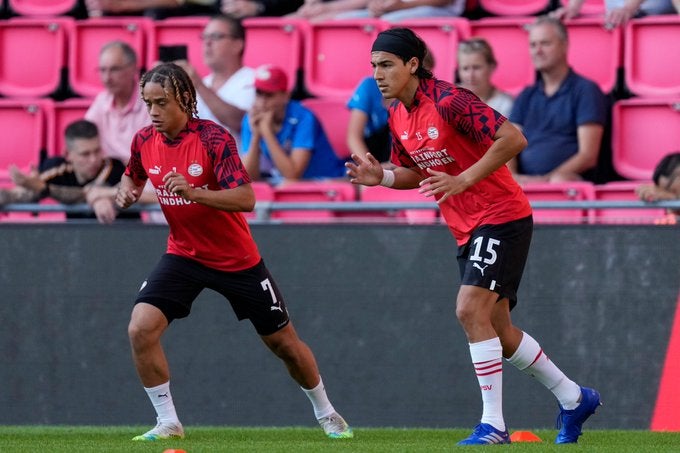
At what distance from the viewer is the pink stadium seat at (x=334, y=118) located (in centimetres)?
1113

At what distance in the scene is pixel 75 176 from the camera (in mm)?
10102

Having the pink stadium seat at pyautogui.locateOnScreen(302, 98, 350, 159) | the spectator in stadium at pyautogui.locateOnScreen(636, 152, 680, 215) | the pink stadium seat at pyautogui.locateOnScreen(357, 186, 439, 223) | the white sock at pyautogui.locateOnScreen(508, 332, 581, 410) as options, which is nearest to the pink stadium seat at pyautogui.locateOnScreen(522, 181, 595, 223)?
the spectator in stadium at pyautogui.locateOnScreen(636, 152, 680, 215)

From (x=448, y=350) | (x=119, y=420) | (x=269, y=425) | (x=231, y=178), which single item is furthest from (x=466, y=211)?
(x=119, y=420)

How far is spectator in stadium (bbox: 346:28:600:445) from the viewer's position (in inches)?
267

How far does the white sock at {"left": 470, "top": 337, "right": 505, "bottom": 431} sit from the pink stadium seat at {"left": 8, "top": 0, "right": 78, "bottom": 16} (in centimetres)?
701

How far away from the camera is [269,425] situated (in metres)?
9.41

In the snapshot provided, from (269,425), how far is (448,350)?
1.35m

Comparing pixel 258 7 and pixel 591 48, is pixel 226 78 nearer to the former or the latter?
pixel 258 7

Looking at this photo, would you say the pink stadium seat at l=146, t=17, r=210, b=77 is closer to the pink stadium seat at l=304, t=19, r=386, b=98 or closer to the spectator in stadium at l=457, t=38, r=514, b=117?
the pink stadium seat at l=304, t=19, r=386, b=98

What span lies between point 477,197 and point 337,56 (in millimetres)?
4768

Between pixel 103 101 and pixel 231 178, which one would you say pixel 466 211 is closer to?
pixel 231 178

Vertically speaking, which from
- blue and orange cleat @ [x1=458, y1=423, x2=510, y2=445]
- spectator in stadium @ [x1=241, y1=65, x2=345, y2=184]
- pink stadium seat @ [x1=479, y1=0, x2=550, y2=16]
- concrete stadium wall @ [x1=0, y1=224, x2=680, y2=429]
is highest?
pink stadium seat @ [x1=479, y1=0, x2=550, y2=16]

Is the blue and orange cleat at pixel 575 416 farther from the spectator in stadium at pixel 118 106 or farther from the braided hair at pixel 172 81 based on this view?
the spectator in stadium at pixel 118 106

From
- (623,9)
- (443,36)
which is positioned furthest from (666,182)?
(443,36)
